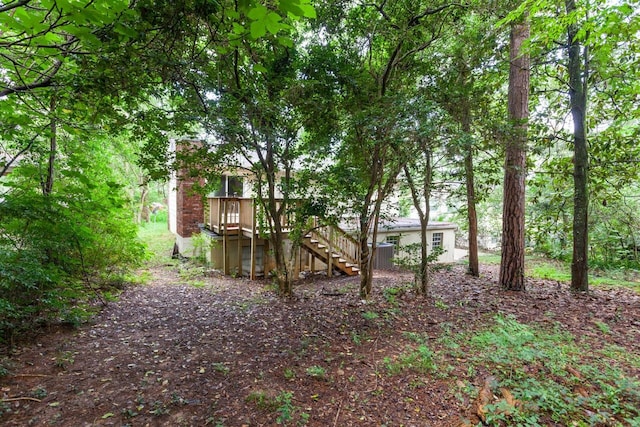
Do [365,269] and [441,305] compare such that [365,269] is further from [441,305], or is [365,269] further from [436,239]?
[436,239]

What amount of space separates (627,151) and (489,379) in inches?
A: 242

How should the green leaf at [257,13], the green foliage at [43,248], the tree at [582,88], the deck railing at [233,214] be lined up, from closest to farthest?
the green leaf at [257,13] → the green foliage at [43,248] → the tree at [582,88] → the deck railing at [233,214]

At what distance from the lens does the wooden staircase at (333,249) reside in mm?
9875

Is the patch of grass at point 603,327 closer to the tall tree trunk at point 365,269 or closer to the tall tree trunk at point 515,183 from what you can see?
the tall tree trunk at point 515,183

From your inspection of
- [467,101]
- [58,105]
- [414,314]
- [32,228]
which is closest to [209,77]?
[58,105]

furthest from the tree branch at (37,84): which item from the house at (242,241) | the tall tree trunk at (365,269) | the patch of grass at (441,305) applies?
the patch of grass at (441,305)

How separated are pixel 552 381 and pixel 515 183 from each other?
4473 millimetres

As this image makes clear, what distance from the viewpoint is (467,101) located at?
5.20m

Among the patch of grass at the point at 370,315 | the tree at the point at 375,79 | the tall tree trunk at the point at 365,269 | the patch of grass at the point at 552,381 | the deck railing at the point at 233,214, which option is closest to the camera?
the patch of grass at the point at 552,381

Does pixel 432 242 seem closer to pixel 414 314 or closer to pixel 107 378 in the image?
pixel 414 314

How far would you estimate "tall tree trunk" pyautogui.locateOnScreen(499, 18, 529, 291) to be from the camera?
613cm

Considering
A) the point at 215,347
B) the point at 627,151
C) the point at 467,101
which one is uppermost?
the point at 467,101

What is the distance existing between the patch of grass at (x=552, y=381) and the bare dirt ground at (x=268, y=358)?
1.04 feet

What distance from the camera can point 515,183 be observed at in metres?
6.39
